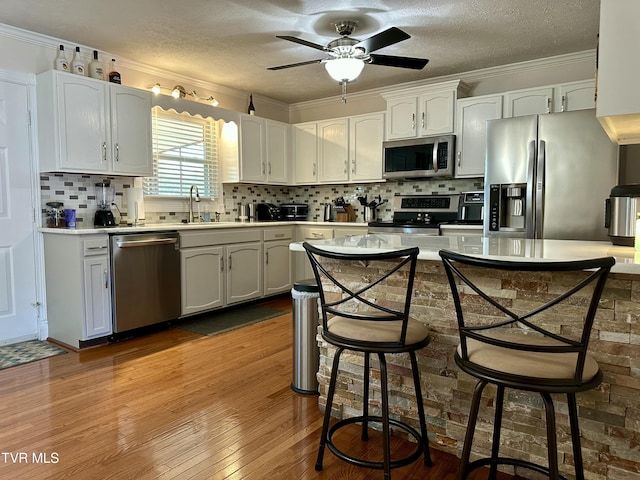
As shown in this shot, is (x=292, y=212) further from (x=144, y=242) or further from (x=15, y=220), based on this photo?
(x=15, y=220)

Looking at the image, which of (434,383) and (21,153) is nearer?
(434,383)

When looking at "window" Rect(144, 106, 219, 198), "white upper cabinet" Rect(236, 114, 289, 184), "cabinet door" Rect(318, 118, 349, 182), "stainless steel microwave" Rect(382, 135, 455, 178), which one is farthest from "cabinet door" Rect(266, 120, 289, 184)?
"stainless steel microwave" Rect(382, 135, 455, 178)

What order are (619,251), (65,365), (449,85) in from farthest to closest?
(449,85), (65,365), (619,251)

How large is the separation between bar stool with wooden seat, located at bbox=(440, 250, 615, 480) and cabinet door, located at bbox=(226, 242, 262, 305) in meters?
3.01

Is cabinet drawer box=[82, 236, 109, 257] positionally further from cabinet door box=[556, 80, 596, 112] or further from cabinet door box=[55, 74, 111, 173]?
cabinet door box=[556, 80, 596, 112]

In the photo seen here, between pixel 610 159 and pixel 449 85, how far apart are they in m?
1.71

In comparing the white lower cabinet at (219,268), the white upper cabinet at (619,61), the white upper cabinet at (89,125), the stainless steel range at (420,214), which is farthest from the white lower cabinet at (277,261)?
the white upper cabinet at (619,61)

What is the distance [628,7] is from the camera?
4.28ft

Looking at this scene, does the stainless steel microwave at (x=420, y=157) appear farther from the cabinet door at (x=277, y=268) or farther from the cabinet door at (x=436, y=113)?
the cabinet door at (x=277, y=268)

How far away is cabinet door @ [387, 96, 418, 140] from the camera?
456cm

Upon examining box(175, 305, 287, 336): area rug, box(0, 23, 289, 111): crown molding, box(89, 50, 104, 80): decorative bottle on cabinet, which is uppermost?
box(0, 23, 289, 111): crown molding

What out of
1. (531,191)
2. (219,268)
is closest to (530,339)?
(531,191)

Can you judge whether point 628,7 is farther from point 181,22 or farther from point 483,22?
point 181,22

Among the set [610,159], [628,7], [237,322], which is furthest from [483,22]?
[237,322]
